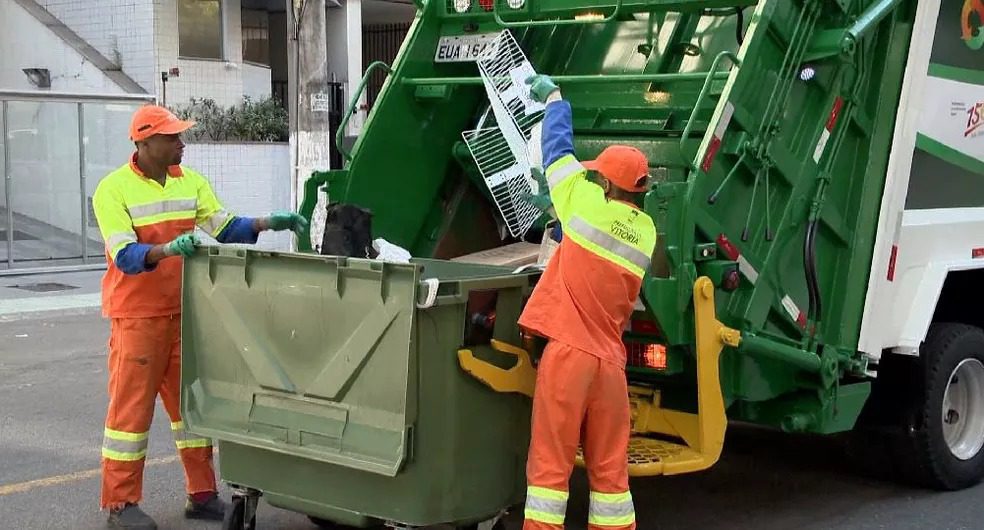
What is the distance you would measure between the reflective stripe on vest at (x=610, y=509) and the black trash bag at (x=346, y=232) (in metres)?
1.27

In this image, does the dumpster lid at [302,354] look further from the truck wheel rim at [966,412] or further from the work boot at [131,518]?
the truck wheel rim at [966,412]

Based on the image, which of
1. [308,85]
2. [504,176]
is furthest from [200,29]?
[504,176]

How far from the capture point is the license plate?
17.2 ft

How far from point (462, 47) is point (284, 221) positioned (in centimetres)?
122

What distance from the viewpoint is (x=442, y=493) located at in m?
3.64

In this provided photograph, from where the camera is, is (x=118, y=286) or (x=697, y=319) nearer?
(x=697, y=319)

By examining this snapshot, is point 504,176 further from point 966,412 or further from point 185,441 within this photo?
point 966,412

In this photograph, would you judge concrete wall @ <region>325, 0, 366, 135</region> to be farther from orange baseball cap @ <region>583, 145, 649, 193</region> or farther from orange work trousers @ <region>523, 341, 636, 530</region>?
orange work trousers @ <region>523, 341, 636, 530</region>

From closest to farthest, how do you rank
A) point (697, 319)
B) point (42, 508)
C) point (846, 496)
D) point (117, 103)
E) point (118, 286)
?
point (697, 319) < point (118, 286) < point (42, 508) < point (846, 496) < point (117, 103)

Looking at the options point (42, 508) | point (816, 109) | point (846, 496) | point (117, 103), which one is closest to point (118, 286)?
point (42, 508)

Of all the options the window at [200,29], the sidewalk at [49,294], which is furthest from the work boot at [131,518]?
the window at [200,29]

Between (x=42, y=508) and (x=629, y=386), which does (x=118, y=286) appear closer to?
(x=42, y=508)

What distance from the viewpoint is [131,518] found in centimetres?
453

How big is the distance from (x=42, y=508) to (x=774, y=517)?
9.85 feet
